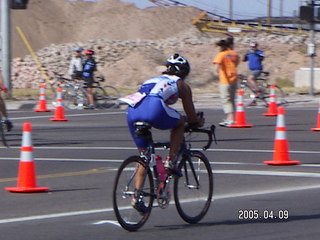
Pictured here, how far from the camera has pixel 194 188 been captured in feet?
31.0

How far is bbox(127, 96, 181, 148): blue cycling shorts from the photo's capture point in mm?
8727

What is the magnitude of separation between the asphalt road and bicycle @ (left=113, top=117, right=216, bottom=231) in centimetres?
15

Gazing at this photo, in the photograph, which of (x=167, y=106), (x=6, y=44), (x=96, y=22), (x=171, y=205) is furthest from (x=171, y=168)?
(x=96, y=22)

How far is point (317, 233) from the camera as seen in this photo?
8609 millimetres

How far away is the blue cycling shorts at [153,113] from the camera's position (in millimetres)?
8727

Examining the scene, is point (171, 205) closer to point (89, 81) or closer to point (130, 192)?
point (130, 192)

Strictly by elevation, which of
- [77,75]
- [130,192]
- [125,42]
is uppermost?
[130,192]

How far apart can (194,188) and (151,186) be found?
760 millimetres

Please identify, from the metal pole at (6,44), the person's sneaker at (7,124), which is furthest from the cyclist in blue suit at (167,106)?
the metal pole at (6,44)

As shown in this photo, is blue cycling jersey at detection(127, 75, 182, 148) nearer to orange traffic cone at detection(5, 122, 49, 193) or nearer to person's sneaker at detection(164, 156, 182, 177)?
person's sneaker at detection(164, 156, 182, 177)

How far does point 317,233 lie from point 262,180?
12.5 feet

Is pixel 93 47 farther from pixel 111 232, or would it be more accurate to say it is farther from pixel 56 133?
pixel 111 232

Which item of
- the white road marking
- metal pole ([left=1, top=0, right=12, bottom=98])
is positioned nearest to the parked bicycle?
metal pole ([left=1, top=0, right=12, bottom=98])

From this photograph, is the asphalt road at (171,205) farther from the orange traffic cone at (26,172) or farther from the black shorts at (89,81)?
the black shorts at (89,81)
